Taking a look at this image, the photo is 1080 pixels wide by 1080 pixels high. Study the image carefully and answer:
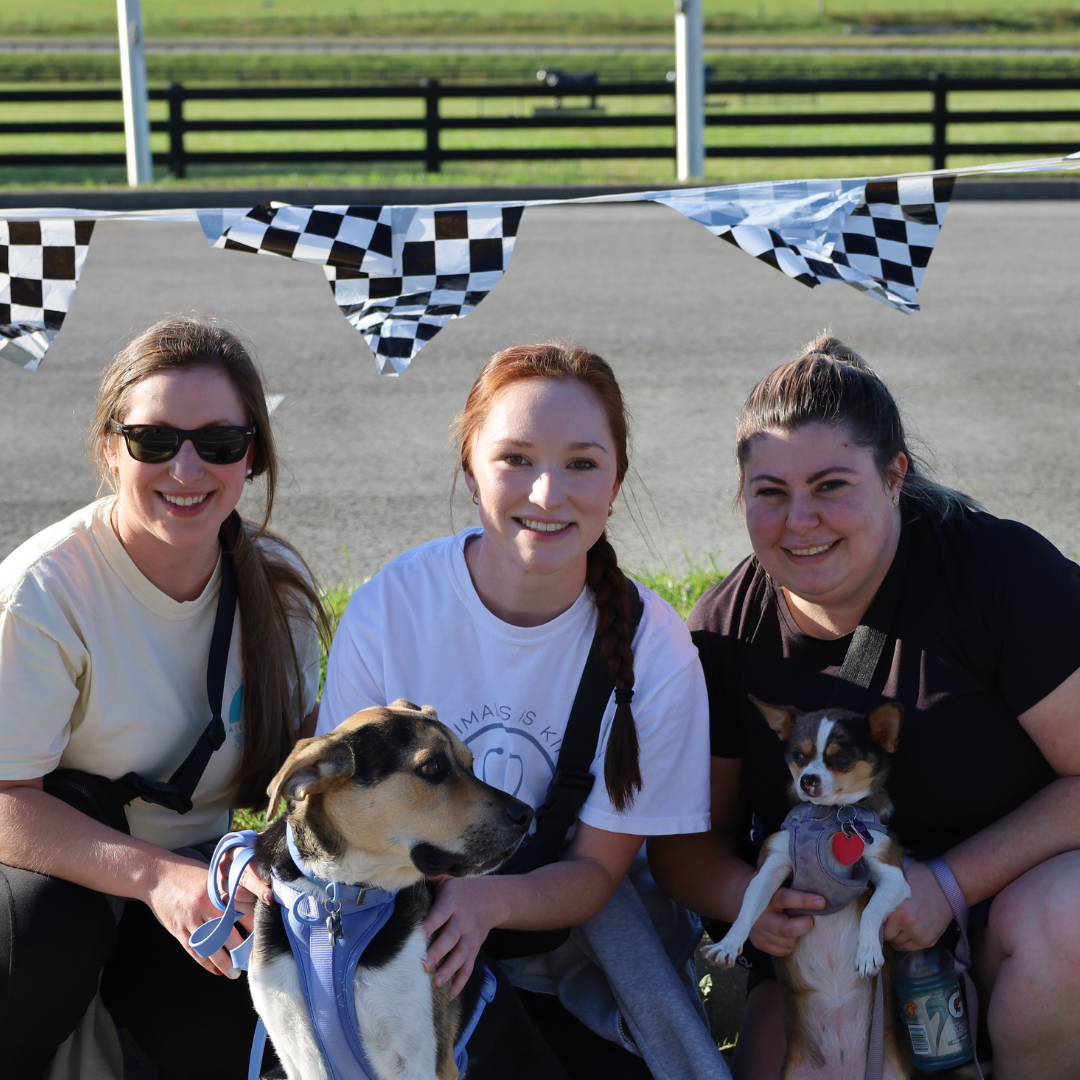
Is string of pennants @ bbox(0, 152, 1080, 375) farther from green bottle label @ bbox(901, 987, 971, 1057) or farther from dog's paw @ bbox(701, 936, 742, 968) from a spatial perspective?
green bottle label @ bbox(901, 987, 971, 1057)

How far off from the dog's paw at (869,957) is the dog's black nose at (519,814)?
0.88 meters

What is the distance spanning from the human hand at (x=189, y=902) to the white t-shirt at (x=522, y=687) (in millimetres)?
476

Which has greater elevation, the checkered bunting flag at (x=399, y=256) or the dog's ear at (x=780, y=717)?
the checkered bunting flag at (x=399, y=256)

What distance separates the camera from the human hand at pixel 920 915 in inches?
113

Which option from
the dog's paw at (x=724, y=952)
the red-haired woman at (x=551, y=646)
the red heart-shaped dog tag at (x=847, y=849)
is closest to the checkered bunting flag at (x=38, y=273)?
the red-haired woman at (x=551, y=646)

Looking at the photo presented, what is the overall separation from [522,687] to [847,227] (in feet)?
6.51

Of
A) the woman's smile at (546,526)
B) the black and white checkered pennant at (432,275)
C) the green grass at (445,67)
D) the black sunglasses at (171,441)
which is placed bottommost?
the woman's smile at (546,526)

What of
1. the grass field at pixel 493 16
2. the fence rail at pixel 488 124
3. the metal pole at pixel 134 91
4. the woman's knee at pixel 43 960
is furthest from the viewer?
the grass field at pixel 493 16

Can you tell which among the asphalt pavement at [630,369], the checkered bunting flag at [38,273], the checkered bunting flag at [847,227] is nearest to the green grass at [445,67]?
the asphalt pavement at [630,369]

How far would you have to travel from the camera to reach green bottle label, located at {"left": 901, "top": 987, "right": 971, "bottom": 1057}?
2900mm

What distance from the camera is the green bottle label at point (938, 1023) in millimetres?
2900

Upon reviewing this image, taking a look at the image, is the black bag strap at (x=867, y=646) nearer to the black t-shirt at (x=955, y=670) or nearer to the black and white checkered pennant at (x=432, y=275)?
the black t-shirt at (x=955, y=670)

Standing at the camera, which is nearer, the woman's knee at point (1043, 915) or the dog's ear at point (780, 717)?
the woman's knee at point (1043, 915)

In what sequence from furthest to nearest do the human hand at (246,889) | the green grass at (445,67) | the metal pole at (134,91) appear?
1. the green grass at (445,67)
2. the metal pole at (134,91)
3. the human hand at (246,889)
